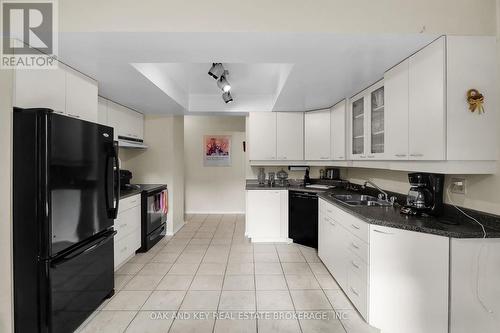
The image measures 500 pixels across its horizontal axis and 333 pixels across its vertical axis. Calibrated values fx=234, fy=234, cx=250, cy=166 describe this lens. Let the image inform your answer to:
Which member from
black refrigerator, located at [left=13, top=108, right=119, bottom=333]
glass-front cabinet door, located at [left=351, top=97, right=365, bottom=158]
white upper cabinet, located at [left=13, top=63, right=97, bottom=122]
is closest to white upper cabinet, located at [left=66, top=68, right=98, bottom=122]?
white upper cabinet, located at [left=13, top=63, right=97, bottom=122]

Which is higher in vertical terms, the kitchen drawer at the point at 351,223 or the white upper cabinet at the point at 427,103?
the white upper cabinet at the point at 427,103

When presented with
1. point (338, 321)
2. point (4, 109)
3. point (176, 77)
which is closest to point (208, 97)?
point (176, 77)

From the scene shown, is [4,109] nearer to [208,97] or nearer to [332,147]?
[208,97]

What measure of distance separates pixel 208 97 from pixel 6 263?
3300 mm

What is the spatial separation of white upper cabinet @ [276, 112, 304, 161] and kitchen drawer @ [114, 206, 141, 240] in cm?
242

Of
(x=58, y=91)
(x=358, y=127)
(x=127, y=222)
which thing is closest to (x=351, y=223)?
(x=358, y=127)

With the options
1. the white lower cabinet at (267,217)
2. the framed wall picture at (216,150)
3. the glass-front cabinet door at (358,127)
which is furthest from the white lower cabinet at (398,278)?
the framed wall picture at (216,150)

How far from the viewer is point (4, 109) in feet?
5.16

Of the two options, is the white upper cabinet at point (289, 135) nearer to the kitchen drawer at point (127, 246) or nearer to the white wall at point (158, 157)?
the white wall at point (158, 157)

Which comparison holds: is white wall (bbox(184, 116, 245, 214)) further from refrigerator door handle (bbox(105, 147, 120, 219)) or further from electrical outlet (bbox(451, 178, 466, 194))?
electrical outlet (bbox(451, 178, 466, 194))

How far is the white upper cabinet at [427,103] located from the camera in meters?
1.68

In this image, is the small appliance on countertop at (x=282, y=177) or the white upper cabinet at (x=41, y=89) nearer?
the white upper cabinet at (x=41, y=89)

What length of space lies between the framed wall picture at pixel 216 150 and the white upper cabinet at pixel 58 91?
374cm

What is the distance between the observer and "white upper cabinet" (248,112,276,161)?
418cm
